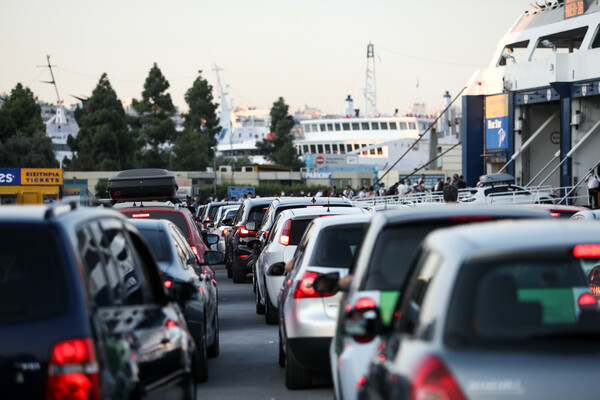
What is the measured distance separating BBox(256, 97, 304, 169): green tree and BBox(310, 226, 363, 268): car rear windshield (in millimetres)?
137732

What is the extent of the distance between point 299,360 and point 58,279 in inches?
171

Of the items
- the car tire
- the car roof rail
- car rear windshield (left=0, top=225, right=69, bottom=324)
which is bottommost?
the car tire

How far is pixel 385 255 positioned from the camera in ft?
21.6

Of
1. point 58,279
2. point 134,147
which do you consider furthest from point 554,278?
point 134,147

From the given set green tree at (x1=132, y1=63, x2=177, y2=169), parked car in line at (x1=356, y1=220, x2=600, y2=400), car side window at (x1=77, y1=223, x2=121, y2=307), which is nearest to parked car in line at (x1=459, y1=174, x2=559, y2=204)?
car side window at (x1=77, y1=223, x2=121, y2=307)

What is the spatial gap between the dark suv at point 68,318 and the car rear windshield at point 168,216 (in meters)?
7.59

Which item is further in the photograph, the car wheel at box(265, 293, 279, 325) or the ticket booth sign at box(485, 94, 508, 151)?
the ticket booth sign at box(485, 94, 508, 151)

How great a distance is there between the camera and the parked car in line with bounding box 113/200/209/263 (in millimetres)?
13117

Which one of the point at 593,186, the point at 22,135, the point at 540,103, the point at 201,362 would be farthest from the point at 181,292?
the point at 22,135

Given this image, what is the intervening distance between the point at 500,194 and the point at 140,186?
11.4 meters

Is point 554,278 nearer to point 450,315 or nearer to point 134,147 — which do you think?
point 450,315

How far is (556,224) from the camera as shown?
4.53 m

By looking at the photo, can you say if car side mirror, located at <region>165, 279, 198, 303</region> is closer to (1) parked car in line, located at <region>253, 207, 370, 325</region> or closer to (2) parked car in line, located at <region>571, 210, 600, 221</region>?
(1) parked car in line, located at <region>253, 207, 370, 325</region>

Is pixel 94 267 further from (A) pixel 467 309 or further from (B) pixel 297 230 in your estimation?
(B) pixel 297 230
